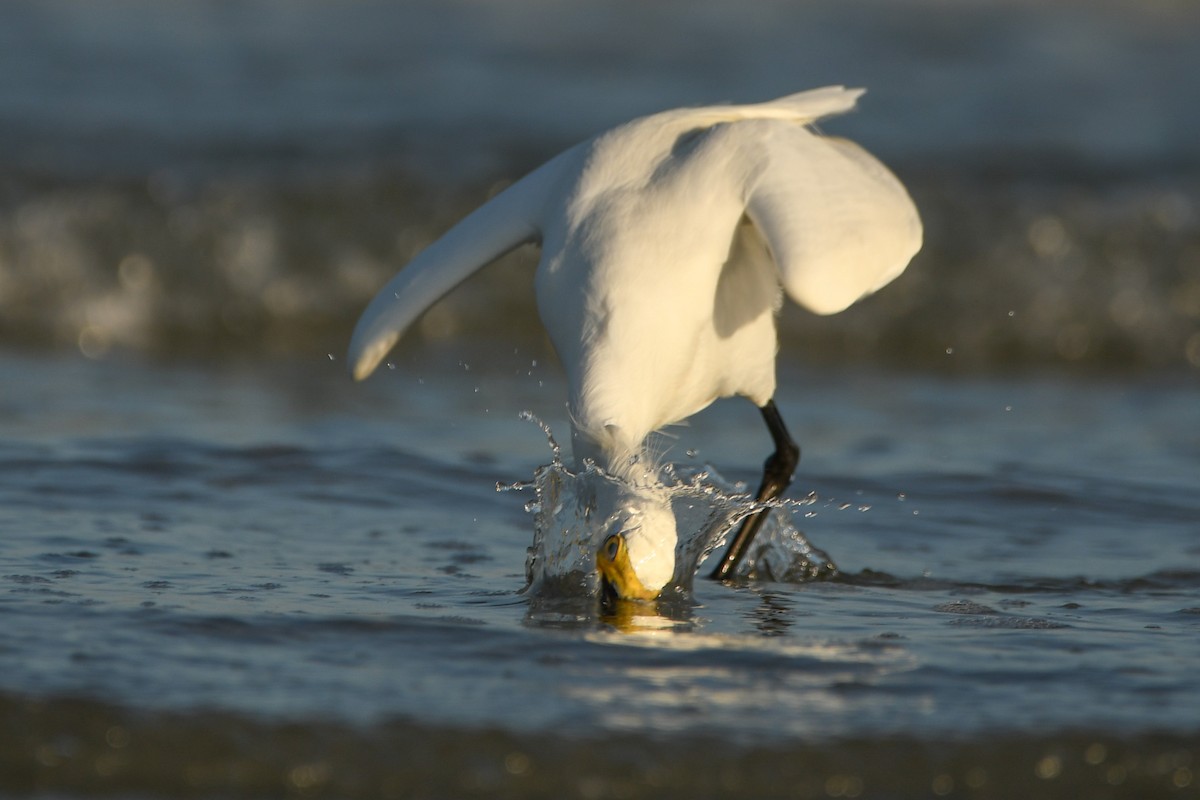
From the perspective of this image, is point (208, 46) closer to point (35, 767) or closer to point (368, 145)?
point (368, 145)

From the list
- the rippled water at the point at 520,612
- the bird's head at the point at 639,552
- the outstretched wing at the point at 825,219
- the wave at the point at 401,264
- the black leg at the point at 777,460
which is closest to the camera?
the rippled water at the point at 520,612

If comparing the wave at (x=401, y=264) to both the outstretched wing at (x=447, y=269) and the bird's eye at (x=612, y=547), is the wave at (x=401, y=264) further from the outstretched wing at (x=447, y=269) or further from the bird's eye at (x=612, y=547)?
the bird's eye at (x=612, y=547)

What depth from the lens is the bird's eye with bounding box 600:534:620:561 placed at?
4492mm

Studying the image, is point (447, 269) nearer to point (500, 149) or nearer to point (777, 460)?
point (777, 460)

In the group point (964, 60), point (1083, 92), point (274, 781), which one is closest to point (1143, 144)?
point (1083, 92)

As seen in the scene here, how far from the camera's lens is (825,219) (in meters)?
5.06

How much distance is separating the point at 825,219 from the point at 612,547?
1.25 metres

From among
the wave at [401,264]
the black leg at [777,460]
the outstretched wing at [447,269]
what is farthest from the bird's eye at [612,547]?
the wave at [401,264]

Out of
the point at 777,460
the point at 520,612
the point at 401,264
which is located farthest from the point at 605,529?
the point at 401,264

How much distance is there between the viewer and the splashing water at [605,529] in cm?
490

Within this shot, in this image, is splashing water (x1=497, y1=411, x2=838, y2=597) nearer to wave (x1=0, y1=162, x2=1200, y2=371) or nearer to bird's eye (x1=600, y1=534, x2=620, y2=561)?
bird's eye (x1=600, y1=534, x2=620, y2=561)

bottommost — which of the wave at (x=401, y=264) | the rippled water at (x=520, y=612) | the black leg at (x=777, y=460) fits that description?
the rippled water at (x=520, y=612)

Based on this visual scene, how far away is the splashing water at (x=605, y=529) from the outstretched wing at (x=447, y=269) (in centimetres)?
61

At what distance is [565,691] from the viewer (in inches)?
153
